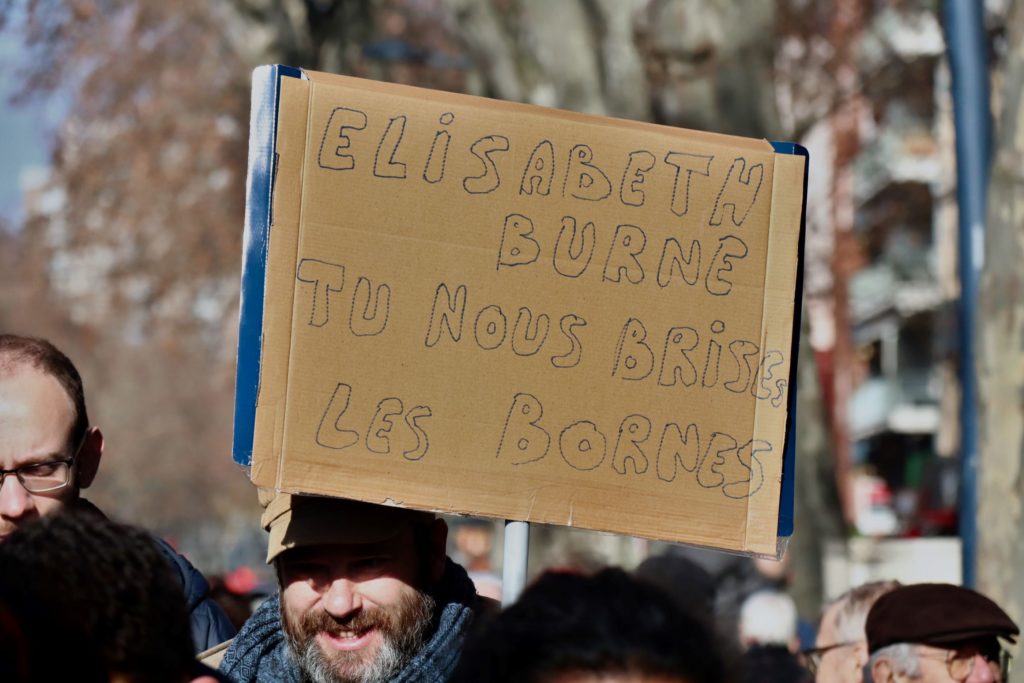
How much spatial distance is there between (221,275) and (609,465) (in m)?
29.5

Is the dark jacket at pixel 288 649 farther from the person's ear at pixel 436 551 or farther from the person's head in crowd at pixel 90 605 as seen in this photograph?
the person's head in crowd at pixel 90 605

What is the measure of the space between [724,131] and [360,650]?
966 cm

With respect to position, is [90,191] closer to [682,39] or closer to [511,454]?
[682,39]

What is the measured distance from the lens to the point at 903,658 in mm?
4258

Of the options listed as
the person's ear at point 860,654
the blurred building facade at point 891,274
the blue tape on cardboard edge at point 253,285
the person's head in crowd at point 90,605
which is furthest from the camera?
the blurred building facade at point 891,274

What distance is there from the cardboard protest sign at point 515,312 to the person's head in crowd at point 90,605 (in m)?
0.98

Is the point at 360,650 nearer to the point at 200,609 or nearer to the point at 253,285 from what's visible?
the point at 200,609

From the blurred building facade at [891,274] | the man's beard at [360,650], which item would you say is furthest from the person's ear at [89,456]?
the blurred building facade at [891,274]

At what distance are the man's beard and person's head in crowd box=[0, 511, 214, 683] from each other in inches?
45.9

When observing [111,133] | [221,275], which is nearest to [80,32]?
[111,133]

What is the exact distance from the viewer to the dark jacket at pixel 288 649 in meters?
3.58

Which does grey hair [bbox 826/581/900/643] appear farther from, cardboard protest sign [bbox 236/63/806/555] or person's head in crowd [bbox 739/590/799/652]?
person's head in crowd [bbox 739/590/799/652]

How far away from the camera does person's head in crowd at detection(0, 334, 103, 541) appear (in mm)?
3600

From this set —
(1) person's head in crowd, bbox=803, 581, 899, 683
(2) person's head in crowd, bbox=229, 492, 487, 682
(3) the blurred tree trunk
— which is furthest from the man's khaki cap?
(3) the blurred tree trunk
